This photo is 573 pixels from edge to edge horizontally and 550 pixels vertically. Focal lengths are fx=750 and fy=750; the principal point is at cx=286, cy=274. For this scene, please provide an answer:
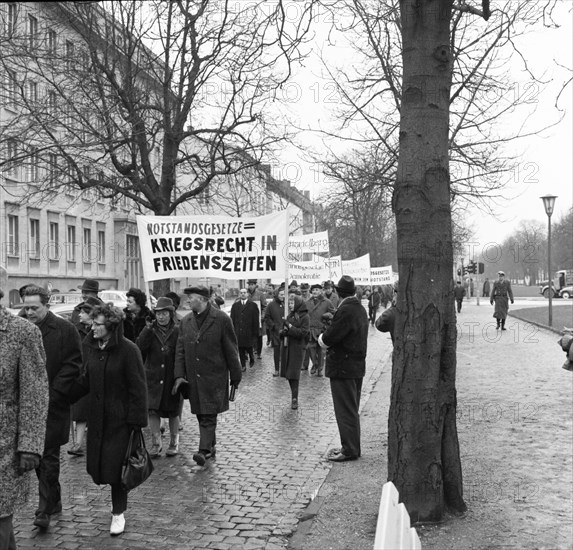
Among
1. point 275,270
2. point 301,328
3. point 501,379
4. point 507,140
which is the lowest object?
point 501,379

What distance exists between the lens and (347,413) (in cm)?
775

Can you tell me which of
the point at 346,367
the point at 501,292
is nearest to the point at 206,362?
the point at 346,367

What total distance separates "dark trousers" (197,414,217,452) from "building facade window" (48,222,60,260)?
38.4 metres

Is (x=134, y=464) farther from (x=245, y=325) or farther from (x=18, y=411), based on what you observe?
(x=245, y=325)

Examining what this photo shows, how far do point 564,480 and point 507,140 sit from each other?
11.0 m

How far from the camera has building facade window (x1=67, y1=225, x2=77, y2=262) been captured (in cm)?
4725

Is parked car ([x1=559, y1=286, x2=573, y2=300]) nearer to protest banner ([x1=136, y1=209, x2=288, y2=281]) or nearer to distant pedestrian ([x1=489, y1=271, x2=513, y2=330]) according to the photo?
distant pedestrian ([x1=489, y1=271, x2=513, y2=330])

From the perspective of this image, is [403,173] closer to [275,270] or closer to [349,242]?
[275,270]

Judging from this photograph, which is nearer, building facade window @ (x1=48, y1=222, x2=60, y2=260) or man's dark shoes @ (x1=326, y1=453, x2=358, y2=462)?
man's dark shoes @ (x1=326, y1=453, x2=358, y2=462)

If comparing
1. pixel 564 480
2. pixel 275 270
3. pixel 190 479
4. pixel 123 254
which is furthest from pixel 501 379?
pixel 123 254

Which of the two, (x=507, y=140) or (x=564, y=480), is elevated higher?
(x=507, y=140)

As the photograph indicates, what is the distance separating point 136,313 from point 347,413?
10.3ft

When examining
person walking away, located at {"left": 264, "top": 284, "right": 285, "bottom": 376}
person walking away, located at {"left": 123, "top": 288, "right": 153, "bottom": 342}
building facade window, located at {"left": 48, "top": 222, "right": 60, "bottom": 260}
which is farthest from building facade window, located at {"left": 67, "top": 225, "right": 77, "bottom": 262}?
person walking away, located at {"left": 123, "top": 288, "right": 153, "bottom": 342}

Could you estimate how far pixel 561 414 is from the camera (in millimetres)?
10062
